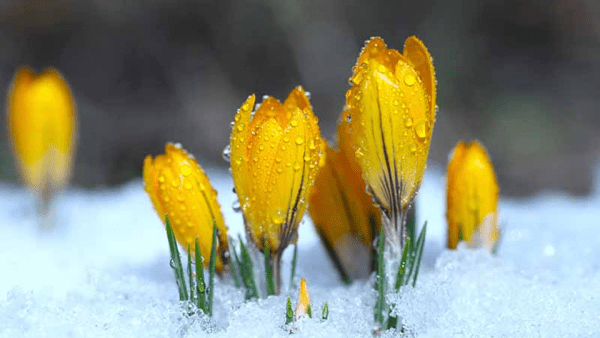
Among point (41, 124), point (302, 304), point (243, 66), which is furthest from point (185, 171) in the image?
point (243, 66)

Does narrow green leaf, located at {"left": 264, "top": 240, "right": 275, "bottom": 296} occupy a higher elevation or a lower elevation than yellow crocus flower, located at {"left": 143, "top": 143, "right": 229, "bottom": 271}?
lower

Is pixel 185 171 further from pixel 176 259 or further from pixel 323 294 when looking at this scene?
pixel 323 294

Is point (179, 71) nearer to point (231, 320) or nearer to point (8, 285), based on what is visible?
point (8, 285)

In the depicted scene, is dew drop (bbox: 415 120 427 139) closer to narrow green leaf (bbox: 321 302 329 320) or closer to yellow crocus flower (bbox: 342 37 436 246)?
yellow crocus flower (bbox: 342 37 436 246)

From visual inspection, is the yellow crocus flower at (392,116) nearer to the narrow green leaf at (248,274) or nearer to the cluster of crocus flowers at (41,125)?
the narrow green leaf at (248,274)

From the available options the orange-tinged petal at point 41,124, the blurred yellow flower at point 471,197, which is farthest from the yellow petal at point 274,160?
the orange-tinged petal at point 41,124

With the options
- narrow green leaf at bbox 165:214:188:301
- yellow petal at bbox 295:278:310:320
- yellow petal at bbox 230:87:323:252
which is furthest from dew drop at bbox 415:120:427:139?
narrow green leaf at bbox 165:214:188:301

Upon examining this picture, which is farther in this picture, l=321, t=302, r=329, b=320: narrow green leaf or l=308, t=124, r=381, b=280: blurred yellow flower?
l=308, t=124, r=381, b=280: blurred yellow flower
